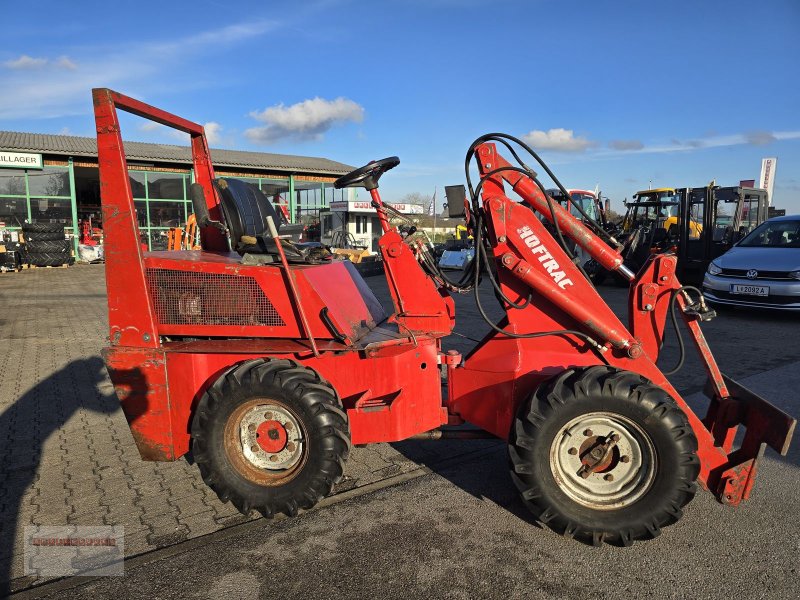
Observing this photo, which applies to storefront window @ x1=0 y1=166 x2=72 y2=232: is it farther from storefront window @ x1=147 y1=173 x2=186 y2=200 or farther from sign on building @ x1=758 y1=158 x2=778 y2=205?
sign on building @ x1=758 y1=158 x2=778 y2=205

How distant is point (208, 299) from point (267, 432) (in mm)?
866

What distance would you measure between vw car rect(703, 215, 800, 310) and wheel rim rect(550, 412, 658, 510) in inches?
323

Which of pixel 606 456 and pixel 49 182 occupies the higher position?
pixel 49 182

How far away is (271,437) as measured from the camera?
10.5 feet

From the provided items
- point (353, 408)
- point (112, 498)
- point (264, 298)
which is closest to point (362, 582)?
point (353, 408)

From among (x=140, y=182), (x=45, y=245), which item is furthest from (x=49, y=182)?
(x=45, y=245)

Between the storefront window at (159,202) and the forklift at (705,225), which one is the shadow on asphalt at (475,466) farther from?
the storefront window at (159,202)

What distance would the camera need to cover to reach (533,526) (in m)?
3.12

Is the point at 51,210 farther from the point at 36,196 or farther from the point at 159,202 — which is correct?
the point at 159,202

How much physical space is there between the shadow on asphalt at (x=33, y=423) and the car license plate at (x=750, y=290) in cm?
984

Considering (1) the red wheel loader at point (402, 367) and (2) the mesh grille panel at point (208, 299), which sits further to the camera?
(2) the mesh grille panel at point (208, 299)

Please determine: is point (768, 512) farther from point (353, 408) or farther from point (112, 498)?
point (112, 498)

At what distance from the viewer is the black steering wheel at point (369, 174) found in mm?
3600

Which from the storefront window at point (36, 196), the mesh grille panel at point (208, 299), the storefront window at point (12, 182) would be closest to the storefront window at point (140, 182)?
the storefront window at point (36, 196)
